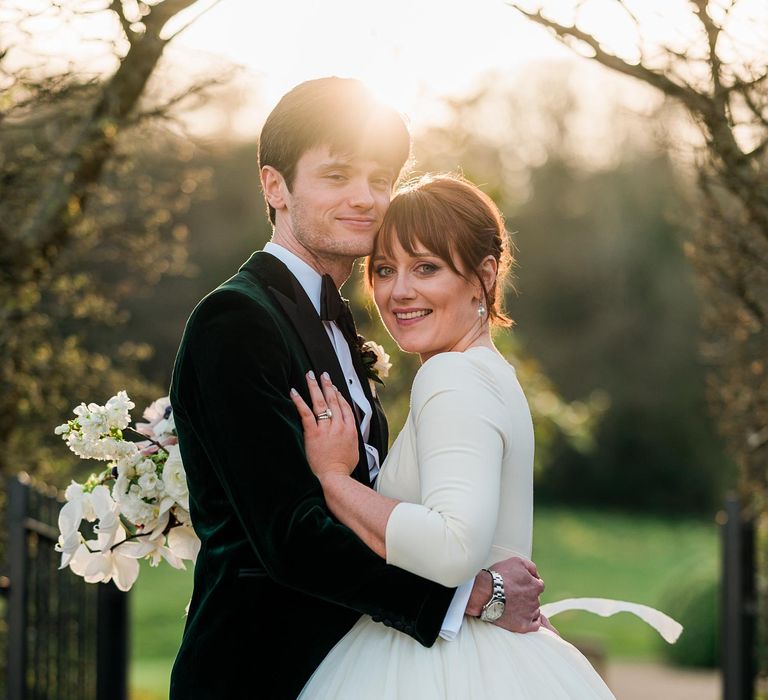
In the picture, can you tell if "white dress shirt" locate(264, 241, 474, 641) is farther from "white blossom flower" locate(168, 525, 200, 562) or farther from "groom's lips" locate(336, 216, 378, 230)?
"white blossom flower" locate(168, 525, 200, 562)

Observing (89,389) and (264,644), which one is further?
(89,389)

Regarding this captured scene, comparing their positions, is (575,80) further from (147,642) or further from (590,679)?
(590,679)

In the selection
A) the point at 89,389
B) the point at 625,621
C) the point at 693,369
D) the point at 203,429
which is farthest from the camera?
the point at 693,369

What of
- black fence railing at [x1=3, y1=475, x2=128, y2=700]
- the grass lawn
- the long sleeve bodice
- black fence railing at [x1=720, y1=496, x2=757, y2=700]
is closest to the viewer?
the long sleeve bodice

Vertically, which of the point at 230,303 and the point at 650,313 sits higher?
the point at 230,303

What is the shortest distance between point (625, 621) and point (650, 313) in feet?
29.9

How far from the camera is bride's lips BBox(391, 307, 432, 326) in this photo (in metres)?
2.63

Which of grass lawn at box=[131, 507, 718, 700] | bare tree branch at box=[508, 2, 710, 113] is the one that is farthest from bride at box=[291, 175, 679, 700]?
grass lawn at box=[131, 507, 718, 700]

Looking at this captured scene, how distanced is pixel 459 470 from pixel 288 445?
0.34 metres

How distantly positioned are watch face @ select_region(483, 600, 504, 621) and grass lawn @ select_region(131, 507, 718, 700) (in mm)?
8164

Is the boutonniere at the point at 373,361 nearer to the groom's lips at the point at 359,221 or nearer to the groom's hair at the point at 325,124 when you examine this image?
the groom's lips at the point at 359,221

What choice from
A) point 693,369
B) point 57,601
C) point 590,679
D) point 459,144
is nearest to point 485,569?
point 590,679

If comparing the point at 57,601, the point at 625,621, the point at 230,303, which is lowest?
the point at 625,621

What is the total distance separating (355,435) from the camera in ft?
7.96
